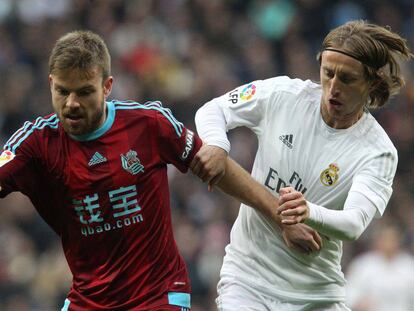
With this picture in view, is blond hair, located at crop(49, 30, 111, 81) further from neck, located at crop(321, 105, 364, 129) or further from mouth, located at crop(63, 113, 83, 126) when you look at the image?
neck, located at crop(321, 105, 364, 129)

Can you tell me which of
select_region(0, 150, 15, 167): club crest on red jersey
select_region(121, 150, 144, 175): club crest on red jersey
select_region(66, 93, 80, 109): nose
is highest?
select_region(66, 93, 80, 109): nose

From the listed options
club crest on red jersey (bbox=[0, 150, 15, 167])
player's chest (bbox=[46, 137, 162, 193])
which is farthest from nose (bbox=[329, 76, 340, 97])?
club crest on red jersey (bbox=[0, 150, 15, 167])

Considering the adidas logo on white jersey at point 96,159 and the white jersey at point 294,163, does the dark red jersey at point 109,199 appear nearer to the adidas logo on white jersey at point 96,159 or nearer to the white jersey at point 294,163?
the adidas logo on white jersey at point 96,159

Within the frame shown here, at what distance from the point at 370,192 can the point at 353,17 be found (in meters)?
10.2

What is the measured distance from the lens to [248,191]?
222 inches

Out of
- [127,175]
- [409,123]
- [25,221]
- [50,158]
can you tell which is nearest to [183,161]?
[127,175]

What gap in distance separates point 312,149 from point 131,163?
1.12 m

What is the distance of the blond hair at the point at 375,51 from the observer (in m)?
5.67

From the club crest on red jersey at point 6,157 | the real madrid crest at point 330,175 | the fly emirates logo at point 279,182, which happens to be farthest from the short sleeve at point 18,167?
the real madrid crest at point 330,175

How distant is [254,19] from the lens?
1571 cm

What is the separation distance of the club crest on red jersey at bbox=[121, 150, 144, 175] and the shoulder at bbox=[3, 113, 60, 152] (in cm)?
37

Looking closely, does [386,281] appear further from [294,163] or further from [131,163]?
[131,163]

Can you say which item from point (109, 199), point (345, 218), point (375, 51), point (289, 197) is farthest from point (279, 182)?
point (109, 199)

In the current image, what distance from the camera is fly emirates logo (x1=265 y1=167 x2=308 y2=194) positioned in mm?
5789
